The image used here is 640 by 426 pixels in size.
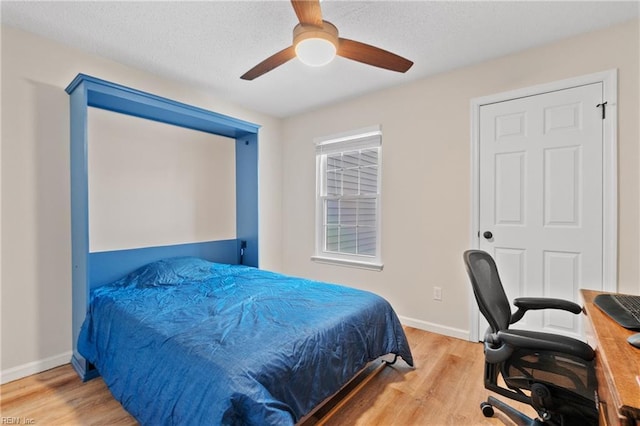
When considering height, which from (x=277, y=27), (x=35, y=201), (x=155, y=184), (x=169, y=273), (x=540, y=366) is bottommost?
(x=540, y=366)

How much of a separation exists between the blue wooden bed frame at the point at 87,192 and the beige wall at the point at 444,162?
1.15 m

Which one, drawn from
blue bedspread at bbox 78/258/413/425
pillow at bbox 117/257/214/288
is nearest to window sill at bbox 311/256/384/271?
blue bedspread at bbox 78/258/413/425

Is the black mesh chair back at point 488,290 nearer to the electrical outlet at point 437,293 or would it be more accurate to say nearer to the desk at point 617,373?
the desk at point 617,373

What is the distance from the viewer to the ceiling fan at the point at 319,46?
4.97 feet

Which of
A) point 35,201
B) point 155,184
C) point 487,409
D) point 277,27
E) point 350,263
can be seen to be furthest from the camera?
point 350,263

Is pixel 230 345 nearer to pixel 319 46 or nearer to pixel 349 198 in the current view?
pixel 319 46

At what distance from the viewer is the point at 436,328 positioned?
2934mm

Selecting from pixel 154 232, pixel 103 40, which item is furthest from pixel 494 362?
pixel 103 40

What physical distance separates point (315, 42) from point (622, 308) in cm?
199

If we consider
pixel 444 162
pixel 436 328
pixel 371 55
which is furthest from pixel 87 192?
pixel 436 328

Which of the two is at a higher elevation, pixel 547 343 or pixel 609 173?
pixel 609 173

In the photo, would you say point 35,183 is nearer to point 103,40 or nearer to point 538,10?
point 103,40

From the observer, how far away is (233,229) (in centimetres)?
373

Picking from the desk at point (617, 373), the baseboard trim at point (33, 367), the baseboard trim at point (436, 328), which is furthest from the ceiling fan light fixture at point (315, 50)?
the baseboard trim at point (33, 367)
